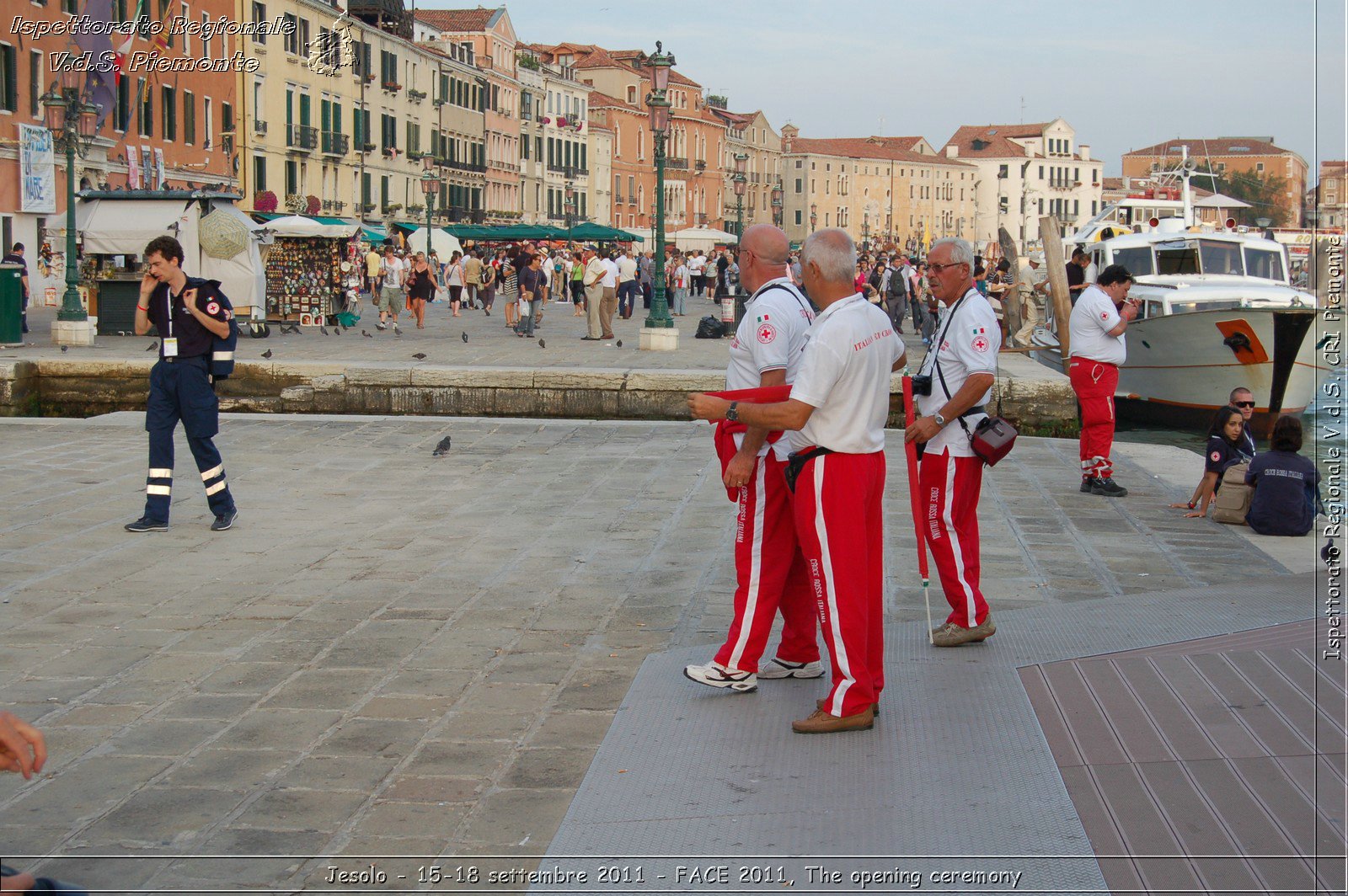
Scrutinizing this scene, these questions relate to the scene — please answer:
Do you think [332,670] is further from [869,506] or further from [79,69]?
[79,69]

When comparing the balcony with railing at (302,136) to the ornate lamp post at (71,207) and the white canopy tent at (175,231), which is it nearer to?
the ornate lamp post at (71,207)

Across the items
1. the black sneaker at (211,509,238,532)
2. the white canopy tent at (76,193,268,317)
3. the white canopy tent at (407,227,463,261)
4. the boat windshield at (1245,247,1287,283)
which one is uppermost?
the white canopy tent at (407,227,463,261)

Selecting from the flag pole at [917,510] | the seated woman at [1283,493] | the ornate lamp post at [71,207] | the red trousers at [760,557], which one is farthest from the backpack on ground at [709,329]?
the red trousers at [760,557]

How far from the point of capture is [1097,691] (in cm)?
486

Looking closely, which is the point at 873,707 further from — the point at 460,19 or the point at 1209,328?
the point at 460,19

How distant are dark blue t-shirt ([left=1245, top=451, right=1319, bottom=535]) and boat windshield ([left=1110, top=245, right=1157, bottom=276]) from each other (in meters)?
14.0

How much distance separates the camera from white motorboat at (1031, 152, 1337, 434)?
1788cm

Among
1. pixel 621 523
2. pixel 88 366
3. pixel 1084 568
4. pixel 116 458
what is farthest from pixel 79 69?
pixel 1084 568

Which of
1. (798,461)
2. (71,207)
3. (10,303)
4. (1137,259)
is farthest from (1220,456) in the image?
(71,207)

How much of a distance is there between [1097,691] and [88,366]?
1330 centimetres

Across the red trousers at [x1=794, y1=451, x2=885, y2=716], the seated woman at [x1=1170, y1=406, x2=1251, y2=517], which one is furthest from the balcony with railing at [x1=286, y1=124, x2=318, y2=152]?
the red trousers at [x1=794, y1=451, x2=885, y2=716]

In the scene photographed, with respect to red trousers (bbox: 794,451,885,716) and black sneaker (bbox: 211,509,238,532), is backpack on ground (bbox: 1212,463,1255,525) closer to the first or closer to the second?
red trousers (bbox: 794,451,885,716)

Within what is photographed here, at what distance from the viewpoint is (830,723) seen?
4461 millimetres

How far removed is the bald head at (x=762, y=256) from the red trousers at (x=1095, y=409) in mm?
4857
